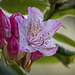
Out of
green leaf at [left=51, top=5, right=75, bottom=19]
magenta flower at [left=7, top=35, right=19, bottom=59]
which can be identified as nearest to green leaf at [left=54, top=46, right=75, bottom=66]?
green leaf at [left=51, top=5, right=75, bottom=19]

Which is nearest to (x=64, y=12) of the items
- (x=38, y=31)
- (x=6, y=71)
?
(x=38, y=31)

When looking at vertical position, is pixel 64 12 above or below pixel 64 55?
above

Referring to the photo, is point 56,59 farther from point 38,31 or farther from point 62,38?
point 38,31

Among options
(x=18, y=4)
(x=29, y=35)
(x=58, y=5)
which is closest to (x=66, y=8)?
(x=58, y=5)

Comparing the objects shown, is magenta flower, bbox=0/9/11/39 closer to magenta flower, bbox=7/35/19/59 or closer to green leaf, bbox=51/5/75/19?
magenta flower, bbox=7/35/19/59

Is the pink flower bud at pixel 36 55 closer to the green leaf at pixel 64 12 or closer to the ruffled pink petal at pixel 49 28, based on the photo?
the ruffled pink petal at pixel 49 28

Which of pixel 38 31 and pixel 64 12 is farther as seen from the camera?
pixel 64 12

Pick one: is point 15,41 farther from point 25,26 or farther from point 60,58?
point 60,58
